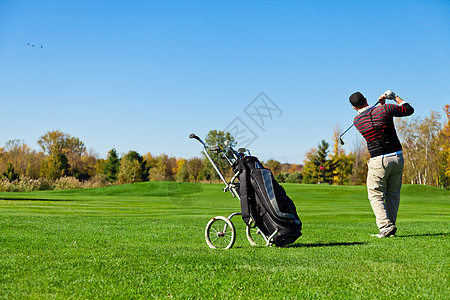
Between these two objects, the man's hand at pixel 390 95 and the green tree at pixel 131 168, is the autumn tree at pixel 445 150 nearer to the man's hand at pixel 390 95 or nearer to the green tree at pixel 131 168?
the green tree at pixel 131 168

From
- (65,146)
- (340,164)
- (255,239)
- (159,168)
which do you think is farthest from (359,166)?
(255,239)

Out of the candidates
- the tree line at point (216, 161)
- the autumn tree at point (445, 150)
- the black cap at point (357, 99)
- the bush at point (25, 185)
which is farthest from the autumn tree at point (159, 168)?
the black cap at point (357, 99)

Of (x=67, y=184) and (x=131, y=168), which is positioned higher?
(x=131, y=168)

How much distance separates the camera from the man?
812cm

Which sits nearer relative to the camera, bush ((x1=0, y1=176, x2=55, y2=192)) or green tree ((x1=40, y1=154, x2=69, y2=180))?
bush ((x1=0, y1=176, x2=55, y2=192))

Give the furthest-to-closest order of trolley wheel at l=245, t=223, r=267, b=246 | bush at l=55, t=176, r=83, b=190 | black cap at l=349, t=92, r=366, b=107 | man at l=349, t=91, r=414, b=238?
bush at l=55, t=176, r=83, b=190, black cap at l=349, t=92, r=366, b=107, man at l=349, t=91, r=414, b=238, trolley wheel at l=245, t=223, r=267, b=246

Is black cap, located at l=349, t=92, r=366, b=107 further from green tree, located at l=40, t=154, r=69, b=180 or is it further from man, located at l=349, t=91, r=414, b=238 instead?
green tree, located at l=40, t=154, r=69, b=180

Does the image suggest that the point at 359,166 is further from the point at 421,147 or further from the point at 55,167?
the point at 55,167

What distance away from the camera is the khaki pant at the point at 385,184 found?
816cm

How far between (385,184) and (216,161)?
45166 millimetres

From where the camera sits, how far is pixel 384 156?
321 inches

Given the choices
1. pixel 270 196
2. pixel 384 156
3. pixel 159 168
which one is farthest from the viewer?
pixel 159 168

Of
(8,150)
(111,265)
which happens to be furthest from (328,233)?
(8,150)

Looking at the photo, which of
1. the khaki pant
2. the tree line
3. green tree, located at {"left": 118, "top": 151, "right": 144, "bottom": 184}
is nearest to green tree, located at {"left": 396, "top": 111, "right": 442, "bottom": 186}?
the tree line
